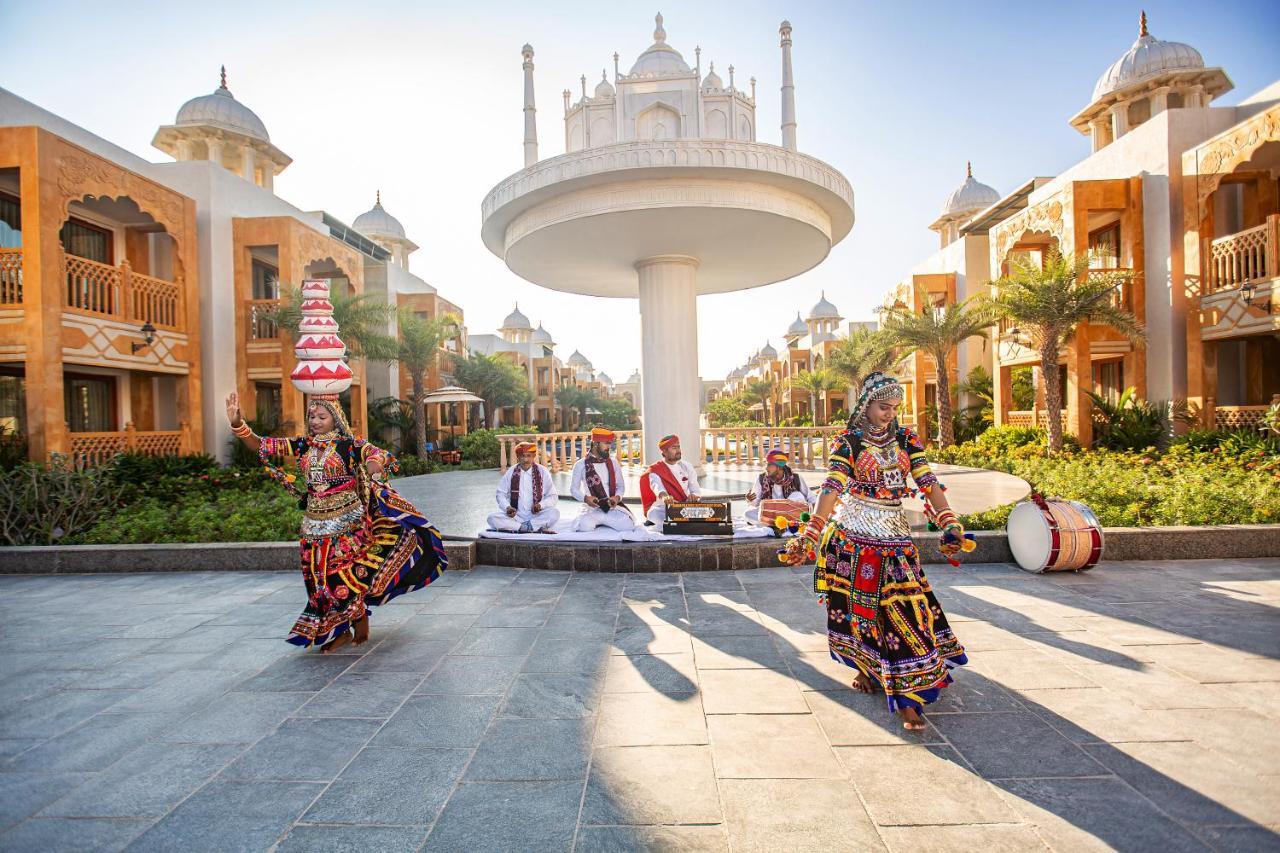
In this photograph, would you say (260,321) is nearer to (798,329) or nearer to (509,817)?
(509,817)

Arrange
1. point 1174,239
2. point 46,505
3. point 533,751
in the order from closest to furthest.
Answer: point 533,751 → point 46,505 → point 1174,239

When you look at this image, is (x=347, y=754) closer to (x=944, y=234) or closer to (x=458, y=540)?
(x=458, y=540)

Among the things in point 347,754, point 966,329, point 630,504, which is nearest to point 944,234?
point 966,329

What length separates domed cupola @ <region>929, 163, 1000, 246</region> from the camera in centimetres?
2958

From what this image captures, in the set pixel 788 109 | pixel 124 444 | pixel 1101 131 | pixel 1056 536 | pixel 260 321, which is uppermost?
pixel 1101 131

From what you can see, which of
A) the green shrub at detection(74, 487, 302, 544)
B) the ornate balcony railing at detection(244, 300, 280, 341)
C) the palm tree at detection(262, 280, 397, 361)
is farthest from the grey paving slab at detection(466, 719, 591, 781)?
the ornate balcony railing at detection(244, 300, 280, 341)

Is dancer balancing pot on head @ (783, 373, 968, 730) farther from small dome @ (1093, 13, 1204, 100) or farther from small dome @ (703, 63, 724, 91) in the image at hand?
small dome @ (1093, 13, 1204, 100)

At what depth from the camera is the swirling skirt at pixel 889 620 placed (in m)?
3.39

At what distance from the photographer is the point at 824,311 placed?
49.9 metres

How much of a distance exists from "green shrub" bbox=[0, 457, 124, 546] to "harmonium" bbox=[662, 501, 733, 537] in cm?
725

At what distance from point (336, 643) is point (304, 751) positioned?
1.62 meters

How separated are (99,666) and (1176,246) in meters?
19.3

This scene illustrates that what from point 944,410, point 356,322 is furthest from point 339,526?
point 944,410

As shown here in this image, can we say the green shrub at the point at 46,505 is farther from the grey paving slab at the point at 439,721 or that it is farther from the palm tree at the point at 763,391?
the palm tree at the point at 763,391
